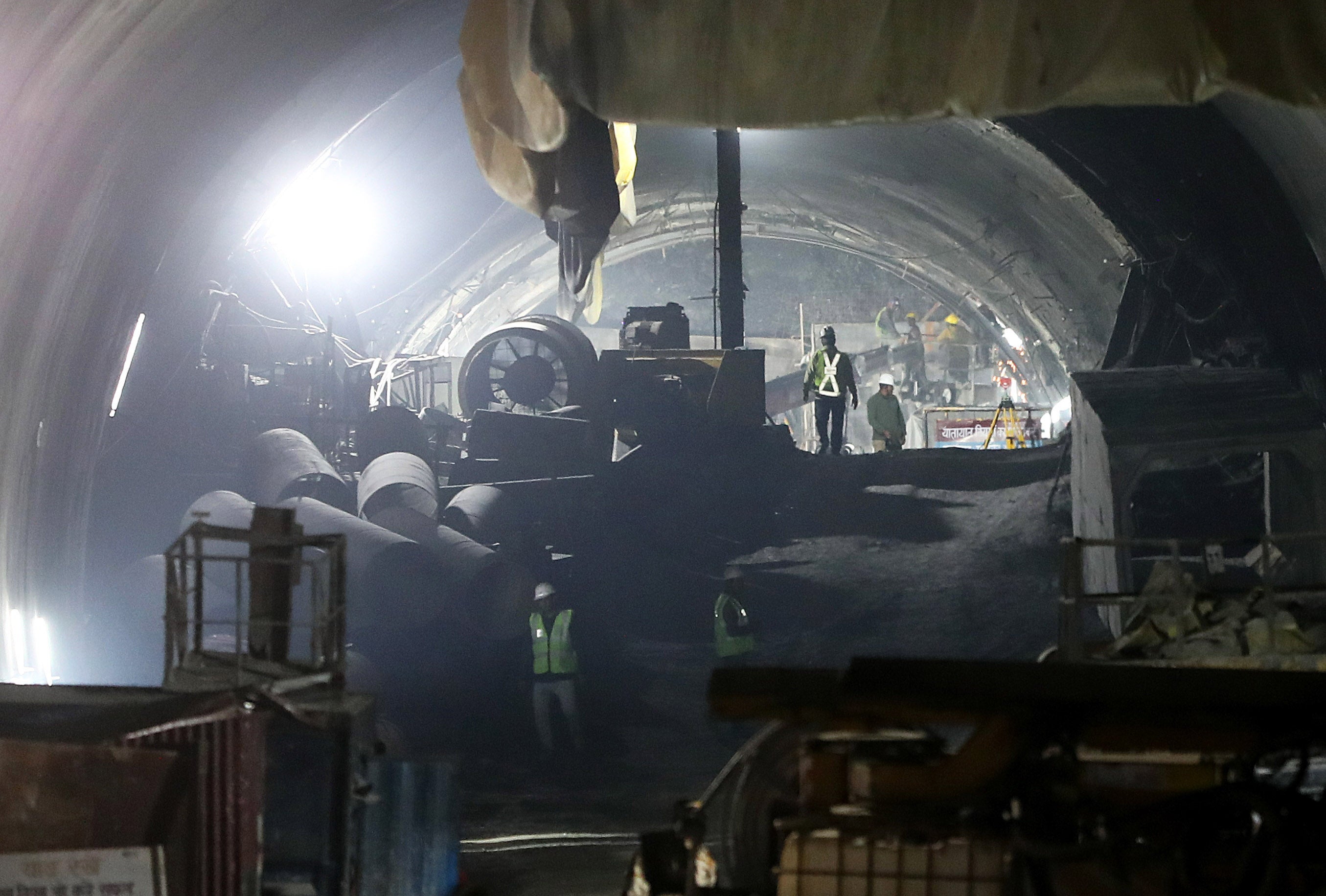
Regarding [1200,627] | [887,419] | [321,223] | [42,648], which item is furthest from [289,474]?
[1200,627]

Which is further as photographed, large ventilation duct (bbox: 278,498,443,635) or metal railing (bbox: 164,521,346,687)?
large ventilation duct (bbox: 278,498,443,635)

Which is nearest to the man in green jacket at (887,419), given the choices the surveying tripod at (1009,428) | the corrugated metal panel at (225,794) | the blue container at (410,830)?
the surveying tripod at (1009,428)

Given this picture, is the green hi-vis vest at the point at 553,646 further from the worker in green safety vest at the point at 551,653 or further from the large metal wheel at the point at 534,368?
the large metal wheel at the point at 534,368

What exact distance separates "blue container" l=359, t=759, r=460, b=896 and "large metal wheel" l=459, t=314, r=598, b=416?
1177 centimetres

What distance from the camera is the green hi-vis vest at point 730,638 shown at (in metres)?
13.1

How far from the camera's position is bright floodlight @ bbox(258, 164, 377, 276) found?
15.6 metres

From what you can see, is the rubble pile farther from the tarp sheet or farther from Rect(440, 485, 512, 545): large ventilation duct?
Rect(440, 485, 512, 545): large ventilation duct

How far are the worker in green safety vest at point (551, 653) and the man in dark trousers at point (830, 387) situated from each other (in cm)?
701

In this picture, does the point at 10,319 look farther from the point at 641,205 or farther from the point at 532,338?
the point at 641,205

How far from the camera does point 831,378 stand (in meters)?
18.8

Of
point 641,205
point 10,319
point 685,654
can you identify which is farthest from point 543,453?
point 641,205

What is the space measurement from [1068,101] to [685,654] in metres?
9.34

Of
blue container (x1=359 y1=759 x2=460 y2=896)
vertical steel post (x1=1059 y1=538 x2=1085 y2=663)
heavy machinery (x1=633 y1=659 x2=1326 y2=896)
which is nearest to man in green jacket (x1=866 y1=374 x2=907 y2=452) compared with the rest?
vertical steel post (x1=1059 y1=538 x2=1085 y2=663)

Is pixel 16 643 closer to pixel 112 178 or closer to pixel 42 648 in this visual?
pixel 42 648
